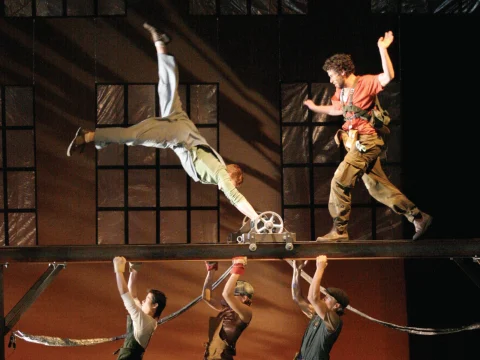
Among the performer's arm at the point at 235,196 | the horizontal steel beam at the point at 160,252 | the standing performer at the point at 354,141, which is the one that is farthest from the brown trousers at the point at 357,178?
the performer's arm at the point at 235,196

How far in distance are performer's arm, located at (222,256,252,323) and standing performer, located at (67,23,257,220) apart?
0.46 metres

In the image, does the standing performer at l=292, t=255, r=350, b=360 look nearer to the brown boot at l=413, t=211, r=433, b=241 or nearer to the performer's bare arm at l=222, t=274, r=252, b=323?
the performer's bare arm at l=222, t=274, r=252, b=323

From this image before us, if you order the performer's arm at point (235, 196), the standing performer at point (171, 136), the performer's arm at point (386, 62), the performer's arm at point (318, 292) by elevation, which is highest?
the performer's arm at point (386, 62)

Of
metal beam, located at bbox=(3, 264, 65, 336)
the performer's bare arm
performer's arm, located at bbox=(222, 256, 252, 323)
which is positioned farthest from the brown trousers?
metal beam, located at bbox=(3, 264, 65, 336)

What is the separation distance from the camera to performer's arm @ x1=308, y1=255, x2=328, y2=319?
7.08 m

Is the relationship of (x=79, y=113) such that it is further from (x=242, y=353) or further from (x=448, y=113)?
(x=448, y=113)

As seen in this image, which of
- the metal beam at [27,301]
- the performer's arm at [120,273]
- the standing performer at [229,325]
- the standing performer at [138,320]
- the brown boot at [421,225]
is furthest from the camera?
the brown boot at [421,225]

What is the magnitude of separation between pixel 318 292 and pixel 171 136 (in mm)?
1988

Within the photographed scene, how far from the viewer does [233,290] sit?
7.21 meters

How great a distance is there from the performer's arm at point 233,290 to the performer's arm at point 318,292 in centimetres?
64

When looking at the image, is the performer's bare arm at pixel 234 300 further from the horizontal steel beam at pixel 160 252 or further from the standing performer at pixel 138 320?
the standing performer at pixel 138 320

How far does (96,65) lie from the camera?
10281 mm

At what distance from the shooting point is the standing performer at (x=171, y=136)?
7.18 metres

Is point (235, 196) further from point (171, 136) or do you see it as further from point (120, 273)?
point (120, 273)
